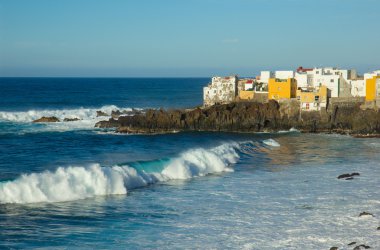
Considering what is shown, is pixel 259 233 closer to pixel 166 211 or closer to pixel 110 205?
pixel 166 211

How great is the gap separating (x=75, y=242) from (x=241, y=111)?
97.2ft

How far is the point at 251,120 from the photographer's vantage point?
41.5 meters

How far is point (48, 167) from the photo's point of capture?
2352 cm

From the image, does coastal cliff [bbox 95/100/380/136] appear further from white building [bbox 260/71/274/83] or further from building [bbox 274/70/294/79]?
white building [bbox 260/71/274/83]

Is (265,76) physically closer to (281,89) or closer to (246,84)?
(246,84)

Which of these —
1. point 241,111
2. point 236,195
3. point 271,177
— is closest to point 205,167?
point 271,177

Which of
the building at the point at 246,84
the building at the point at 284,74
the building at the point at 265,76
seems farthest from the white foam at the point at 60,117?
the building at the point at 284,74

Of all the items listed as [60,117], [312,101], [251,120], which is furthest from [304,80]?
[60,117]

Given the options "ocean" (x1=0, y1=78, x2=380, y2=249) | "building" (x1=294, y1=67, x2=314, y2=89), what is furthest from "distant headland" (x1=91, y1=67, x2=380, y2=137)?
"ocean" (x1=0, y1=78, x2=380, y2=249)

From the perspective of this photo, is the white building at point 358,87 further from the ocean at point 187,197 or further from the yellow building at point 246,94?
the ocean at point 187,197

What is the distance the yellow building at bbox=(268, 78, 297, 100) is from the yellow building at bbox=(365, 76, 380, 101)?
5.51 metres

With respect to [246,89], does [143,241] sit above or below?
below

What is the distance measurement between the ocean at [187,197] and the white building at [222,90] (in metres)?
18.6

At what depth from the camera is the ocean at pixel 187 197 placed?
14062mm
